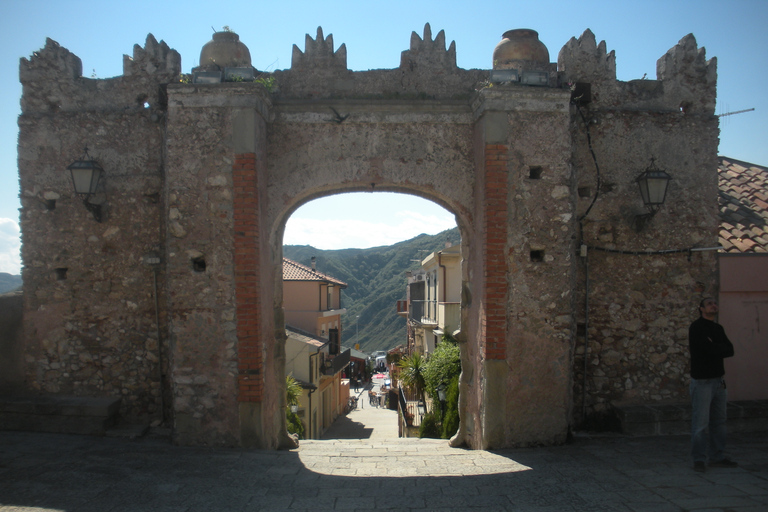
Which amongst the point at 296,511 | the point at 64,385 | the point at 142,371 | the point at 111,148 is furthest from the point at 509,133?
the point at 64,385

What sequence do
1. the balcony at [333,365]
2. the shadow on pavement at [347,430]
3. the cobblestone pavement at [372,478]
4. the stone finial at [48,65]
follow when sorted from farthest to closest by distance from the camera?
the balcony at [333,365]
the shadow on pavement at [347,430]
the stone finial at [48,65]
the cobblestone pavement at [372,478]

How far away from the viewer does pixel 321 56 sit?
616 cm

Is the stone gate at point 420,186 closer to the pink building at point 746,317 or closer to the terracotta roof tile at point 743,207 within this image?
the pink building at point 746,317

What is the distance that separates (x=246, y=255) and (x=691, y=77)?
5.92m

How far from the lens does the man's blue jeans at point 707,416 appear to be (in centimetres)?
461

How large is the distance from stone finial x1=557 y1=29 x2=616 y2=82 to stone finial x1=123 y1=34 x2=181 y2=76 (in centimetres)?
490

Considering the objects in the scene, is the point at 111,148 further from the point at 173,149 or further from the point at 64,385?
the point at 64,385

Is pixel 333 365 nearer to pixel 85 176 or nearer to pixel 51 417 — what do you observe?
pixel 51 417

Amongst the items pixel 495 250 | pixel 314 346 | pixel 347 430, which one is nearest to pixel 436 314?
pixel 314 346

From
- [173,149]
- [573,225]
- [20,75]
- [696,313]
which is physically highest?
[20,75]

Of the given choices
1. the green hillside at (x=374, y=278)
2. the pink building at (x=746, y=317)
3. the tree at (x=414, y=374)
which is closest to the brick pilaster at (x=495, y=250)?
the pink building at (x=746, y=317)

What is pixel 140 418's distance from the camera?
6.20 m

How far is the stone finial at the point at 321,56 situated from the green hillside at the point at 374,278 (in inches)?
2013

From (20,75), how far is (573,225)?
701 cm
